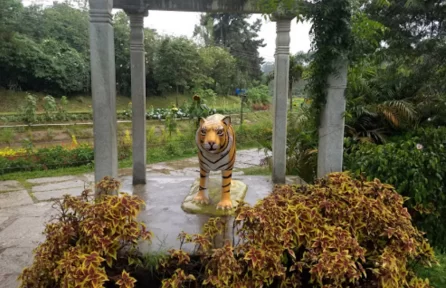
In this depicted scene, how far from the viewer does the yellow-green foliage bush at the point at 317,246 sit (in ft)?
7.89

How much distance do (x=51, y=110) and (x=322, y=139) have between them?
1213 cm

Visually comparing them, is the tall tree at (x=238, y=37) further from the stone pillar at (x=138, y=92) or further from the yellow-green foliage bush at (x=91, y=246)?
the yellow-green foliage bush at (x=91, y=246)

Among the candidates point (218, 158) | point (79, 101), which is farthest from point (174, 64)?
point (218, 158)

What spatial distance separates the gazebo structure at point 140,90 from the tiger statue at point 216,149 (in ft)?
2.88

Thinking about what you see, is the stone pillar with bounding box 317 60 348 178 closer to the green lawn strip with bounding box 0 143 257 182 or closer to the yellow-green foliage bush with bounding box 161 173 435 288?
the yellow-green foliage bush with bounding box 161 173 435 288

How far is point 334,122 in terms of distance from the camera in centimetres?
379

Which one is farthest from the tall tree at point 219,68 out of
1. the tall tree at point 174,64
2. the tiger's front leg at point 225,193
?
the tiger's front leg at point 225,193

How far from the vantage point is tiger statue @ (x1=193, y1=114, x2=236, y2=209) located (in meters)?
3.55

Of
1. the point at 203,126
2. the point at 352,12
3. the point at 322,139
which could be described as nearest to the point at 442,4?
the point at 352,12

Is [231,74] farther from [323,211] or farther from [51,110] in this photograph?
[323,211]

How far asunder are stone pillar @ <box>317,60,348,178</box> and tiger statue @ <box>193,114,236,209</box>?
1004mm

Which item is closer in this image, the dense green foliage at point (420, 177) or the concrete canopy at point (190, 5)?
the dense green foliage at point (420, 177)

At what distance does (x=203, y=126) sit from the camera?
361 cm

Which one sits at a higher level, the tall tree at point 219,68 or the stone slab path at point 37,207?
the tall tree at point 219,68
